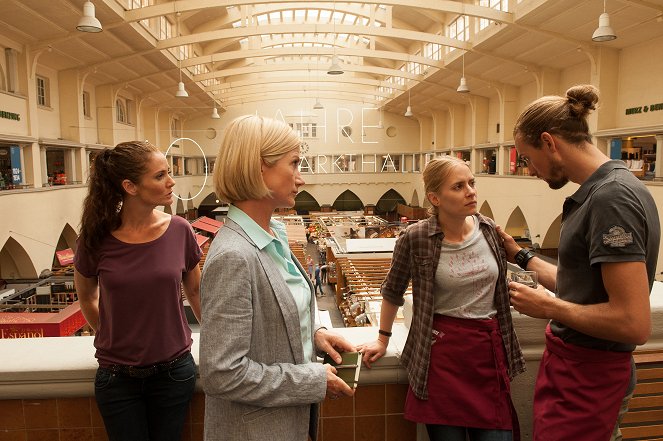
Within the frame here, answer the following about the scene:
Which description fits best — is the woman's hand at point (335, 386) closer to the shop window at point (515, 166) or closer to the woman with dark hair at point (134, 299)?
the woman with dark hair at point (134, 299)

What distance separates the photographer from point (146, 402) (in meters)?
1.72

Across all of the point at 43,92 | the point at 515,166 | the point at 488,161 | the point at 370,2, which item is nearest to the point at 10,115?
the point at 43,92

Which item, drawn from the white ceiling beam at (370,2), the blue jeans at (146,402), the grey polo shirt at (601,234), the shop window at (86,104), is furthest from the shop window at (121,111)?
the grey polo shirt at (601,234)

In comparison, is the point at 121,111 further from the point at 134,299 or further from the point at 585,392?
the point at 585,392

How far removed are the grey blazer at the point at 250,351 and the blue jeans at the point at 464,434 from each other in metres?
0.61

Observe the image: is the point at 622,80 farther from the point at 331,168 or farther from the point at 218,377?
the point at 331,168

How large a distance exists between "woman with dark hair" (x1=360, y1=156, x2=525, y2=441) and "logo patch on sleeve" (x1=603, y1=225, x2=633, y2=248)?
1.46 ft

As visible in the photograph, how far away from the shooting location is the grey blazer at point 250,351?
3.90 feet

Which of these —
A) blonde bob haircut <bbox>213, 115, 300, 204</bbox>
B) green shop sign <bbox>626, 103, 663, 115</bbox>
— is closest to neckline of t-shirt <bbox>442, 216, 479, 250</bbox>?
blonde bob haircut <bbox>213, 115, 300, 204</bbox>

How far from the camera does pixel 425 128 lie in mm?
30172

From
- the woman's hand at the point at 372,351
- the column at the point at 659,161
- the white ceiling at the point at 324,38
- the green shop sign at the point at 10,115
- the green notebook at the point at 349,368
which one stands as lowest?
the woman's hand at the point at 372,351

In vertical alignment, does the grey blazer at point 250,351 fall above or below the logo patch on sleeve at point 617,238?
below

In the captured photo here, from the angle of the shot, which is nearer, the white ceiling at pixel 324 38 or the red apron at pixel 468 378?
the red apron at pixel 468 378

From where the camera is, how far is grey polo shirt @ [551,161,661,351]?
1361 millimetres
